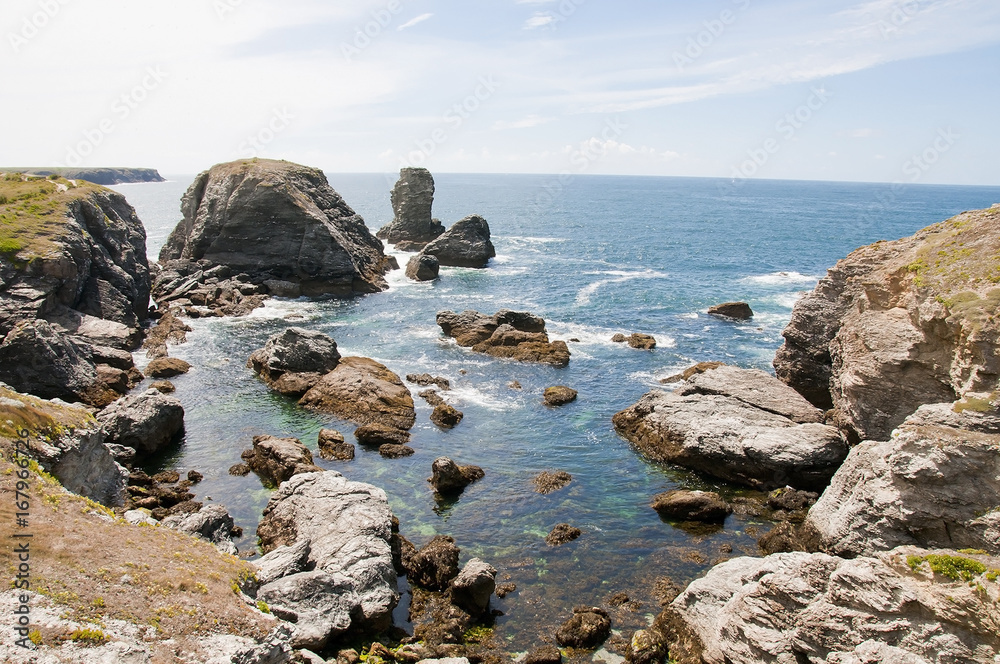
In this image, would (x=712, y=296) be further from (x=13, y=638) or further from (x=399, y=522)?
(x=13, y=638)

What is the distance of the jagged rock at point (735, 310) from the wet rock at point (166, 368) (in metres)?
53.9

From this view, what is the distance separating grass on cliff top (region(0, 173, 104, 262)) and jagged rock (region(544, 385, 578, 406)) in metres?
41.4

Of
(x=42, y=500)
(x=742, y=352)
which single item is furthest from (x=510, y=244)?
(x=42, y=500)

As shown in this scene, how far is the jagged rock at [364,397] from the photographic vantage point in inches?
1594

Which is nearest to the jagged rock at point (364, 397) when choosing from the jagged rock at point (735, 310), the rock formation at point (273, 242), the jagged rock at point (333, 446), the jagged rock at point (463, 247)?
the jagged rock at point (333, 446)

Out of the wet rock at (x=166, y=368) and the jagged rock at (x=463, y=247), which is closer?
the wet rock at (x=166, y=368)

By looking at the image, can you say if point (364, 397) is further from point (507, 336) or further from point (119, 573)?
point (119, 573)

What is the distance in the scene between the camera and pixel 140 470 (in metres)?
33.2

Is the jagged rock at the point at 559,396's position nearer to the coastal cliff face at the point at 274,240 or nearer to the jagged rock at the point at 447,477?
the jagged rock at the point at 447,477

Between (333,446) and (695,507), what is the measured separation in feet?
69.0

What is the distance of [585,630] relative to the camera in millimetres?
21531

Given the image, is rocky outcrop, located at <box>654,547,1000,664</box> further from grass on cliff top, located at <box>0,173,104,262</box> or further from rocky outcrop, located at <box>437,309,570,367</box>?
grass on cliff top, located at <box>0,173,104,262</box>

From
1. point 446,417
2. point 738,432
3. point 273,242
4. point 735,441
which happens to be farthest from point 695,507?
point 273,242

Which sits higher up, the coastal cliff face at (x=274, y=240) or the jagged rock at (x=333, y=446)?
the coastal cliff face at (x=274, y=240)
